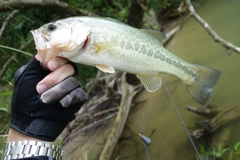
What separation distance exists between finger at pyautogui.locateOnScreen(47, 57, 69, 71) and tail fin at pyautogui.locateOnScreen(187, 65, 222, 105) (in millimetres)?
1215

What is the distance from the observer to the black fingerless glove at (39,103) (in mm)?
1608

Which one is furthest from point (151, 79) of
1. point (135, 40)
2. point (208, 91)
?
point (208, 91)

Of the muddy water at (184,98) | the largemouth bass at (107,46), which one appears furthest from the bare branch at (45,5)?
the largemouth bass at (107,46)

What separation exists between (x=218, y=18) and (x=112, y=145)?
2591 millimetres

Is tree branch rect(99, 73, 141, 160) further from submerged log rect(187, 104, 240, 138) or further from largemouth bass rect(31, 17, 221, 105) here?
largemouth bass rect(31, 17, 221, 105)

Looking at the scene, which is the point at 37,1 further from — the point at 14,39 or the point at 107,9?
the point at 107,9

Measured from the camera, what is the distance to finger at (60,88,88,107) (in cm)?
160

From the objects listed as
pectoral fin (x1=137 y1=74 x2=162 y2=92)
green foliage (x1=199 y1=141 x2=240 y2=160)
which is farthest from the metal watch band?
green foliage (x1=199 y1=141 x2=240 y2=160)

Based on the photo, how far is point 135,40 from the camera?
6.29 ft

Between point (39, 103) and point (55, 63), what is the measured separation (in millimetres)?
246

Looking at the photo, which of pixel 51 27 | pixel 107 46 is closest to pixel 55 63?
pixel 51 27

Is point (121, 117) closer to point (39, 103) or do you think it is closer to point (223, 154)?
point (223, 154)

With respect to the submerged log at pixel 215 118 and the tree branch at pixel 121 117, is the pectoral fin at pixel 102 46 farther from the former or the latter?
the tree branch at pixel 121 117

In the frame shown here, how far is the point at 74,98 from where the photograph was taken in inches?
64.5
